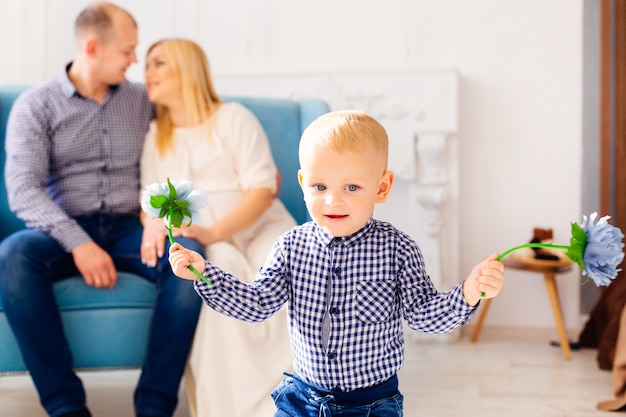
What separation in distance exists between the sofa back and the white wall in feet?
2.85

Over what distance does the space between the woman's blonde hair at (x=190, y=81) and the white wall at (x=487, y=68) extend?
1.20 meters

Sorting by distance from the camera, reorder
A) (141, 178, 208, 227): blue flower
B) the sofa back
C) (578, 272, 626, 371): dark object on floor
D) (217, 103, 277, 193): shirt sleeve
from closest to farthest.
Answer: (141, 178, 208, 227): blue flower, (217, 103, 277, 193): shirt sleeve, the sofa back, (578, 272, 626, 371): dark object on floor

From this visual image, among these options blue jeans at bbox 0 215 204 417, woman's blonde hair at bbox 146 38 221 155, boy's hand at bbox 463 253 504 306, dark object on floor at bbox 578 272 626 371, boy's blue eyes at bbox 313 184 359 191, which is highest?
woman's blonde hair at bbox 146 38 221 155

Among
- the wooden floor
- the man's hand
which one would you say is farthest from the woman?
the wooden floor

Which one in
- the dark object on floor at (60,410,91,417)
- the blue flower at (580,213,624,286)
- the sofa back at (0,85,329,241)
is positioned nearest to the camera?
the blue flower at (580,213,624,286)

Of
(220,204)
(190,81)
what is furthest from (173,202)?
(190,81)

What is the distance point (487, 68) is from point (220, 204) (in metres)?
1.59

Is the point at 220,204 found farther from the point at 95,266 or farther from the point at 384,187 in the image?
the point at 384,187

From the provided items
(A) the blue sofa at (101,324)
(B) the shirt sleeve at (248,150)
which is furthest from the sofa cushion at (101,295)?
(B) the shirt sleeve at (248,150)

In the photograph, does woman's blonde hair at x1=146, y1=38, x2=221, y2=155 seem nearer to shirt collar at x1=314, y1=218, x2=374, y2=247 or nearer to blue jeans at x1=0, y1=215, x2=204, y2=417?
blue jeans at x1=0, y1=215, x2=204, y2=417

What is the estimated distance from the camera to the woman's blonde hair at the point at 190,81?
2.34 m

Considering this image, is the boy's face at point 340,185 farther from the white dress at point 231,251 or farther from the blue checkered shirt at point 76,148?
the blue checkered shirt at point 76,148

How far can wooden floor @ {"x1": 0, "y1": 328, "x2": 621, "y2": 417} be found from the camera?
7.80 feet

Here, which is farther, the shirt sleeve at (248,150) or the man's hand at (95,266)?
the shirt sleeve at (248,150)
